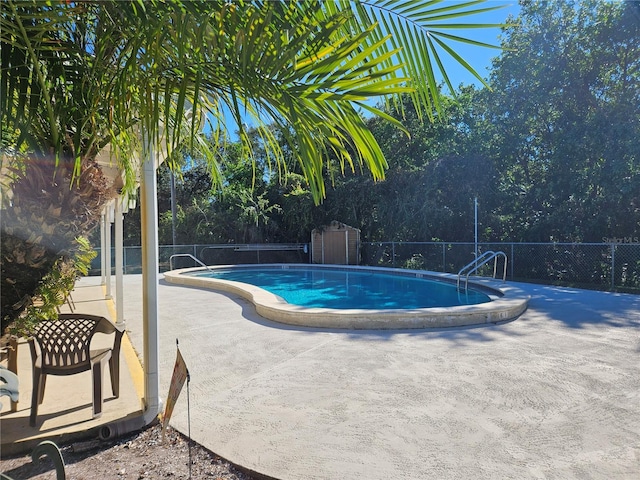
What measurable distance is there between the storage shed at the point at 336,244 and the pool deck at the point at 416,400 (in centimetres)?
1109

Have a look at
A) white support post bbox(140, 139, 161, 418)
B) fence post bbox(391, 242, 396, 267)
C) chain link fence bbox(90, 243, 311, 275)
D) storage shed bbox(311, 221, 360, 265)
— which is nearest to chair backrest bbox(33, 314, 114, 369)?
white support post bbox(140, 139, 161, 418)

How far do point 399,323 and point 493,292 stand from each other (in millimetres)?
4189

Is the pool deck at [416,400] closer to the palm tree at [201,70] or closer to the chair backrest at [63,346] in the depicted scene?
the chair backrest at [63,346]

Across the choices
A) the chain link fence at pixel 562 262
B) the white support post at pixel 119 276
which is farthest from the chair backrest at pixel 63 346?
the chain link fence at pixel 562 262

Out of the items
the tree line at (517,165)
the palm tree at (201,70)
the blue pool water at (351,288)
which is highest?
the tree line at (517,165)

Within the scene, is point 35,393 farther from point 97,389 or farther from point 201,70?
point 201,70

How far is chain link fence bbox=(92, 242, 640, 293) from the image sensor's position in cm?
1003

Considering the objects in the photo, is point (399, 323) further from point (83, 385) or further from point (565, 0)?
point (565, 0)

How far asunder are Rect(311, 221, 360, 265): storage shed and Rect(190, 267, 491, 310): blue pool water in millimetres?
A: 1726

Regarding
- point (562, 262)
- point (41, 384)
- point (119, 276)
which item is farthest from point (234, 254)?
point (41, 384)

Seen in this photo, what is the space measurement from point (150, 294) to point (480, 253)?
11.9m

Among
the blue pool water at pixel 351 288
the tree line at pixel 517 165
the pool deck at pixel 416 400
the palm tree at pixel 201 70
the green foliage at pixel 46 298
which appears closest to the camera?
the palm tree at pixel 201 70

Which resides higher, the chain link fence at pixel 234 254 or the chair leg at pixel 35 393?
the chain link fence at pixel 234 254

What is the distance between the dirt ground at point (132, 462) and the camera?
2.08 m
